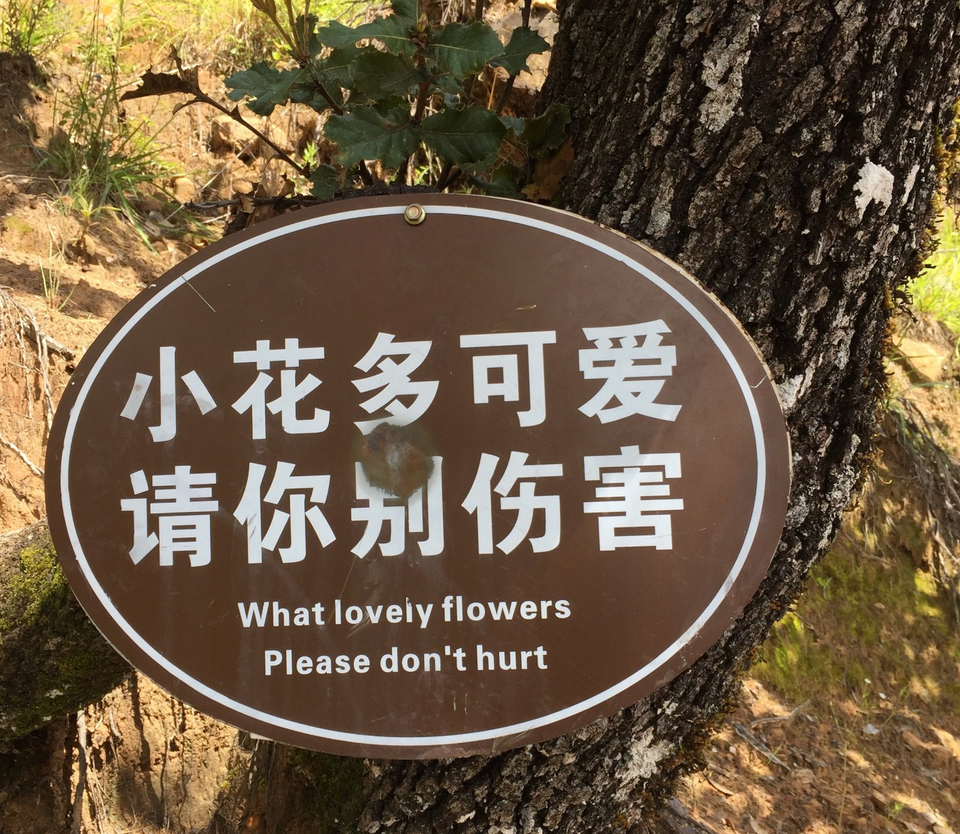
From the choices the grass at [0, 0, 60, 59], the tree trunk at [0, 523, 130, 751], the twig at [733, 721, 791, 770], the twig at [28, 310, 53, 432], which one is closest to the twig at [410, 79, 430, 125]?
the tree trunk at [0, 523, 130, 751]

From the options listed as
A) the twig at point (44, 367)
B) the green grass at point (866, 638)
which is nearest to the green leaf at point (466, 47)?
the twig at point (44, 367)

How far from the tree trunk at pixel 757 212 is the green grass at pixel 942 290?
100 inches

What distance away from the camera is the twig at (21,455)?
7.83 ft

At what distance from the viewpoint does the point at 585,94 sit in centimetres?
163

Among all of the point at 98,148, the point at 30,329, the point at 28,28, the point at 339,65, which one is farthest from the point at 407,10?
the point at 28,28

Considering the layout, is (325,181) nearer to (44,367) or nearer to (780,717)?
(44,367)

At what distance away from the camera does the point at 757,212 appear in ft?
4.70

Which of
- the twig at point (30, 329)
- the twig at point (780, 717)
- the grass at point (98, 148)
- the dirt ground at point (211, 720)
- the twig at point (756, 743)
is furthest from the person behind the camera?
the grass at point (98, 148)

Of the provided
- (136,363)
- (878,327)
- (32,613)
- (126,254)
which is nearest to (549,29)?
(126,254)

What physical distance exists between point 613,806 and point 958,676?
219cm

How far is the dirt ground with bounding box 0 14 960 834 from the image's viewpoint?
229 cm

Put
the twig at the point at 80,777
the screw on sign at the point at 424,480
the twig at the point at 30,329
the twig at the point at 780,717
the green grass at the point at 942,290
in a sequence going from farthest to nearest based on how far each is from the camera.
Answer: the green grass at the point at 942,290, the twig at the point at 780,717, the twig at the point at 30,329, the twig at the point at 80,777, the screw on sign at the point at 424,480

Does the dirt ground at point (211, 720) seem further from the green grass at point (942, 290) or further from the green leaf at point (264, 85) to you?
the green leaf at point (264, 85)

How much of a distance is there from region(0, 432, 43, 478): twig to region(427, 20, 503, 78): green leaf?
1.65m
